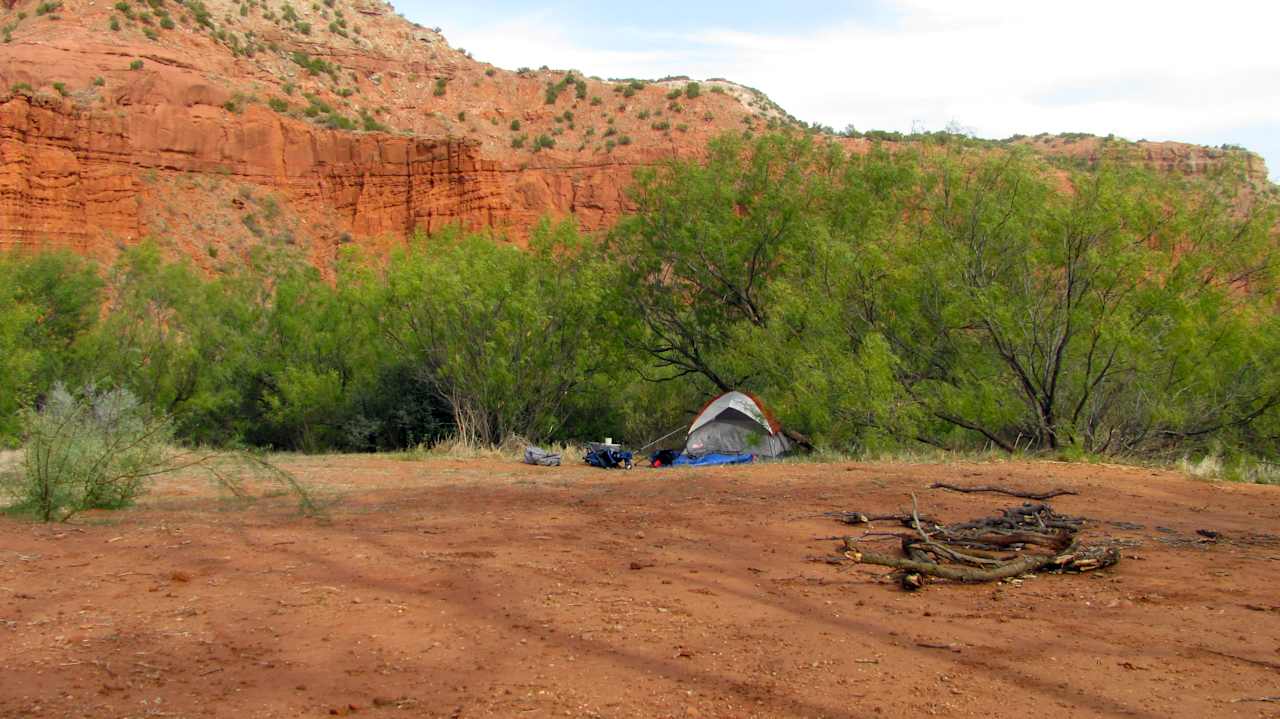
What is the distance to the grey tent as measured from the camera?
64.3 ft

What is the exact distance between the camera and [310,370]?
25031 millimetres

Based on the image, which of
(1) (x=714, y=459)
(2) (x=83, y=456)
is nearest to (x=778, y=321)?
(1) (x=714, y=459)

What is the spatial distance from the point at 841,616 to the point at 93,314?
2685 cm

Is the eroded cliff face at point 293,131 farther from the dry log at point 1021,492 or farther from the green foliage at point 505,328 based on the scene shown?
the dry log at point 1021,492

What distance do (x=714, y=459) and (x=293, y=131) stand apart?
40.2 metres

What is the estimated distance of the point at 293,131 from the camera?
171 ft

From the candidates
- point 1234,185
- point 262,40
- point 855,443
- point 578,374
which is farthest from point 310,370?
point 262,40

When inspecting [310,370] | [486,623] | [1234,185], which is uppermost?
[1234,185]

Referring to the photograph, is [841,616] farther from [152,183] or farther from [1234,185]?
[152,183]

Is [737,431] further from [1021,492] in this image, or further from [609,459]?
[1021,492]

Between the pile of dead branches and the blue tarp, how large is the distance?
32.1 feet

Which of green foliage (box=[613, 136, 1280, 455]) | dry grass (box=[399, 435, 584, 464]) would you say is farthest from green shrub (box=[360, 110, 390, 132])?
green foliage (box=[613, 136, 1280, 455])

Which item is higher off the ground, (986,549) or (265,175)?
(265,175)

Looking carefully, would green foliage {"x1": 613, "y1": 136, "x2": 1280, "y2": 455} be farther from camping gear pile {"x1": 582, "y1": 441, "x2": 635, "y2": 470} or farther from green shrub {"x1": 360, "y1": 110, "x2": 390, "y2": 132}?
green shrub {"x1": 360, "y1": 110, "x2": 390, "y2": 132}
